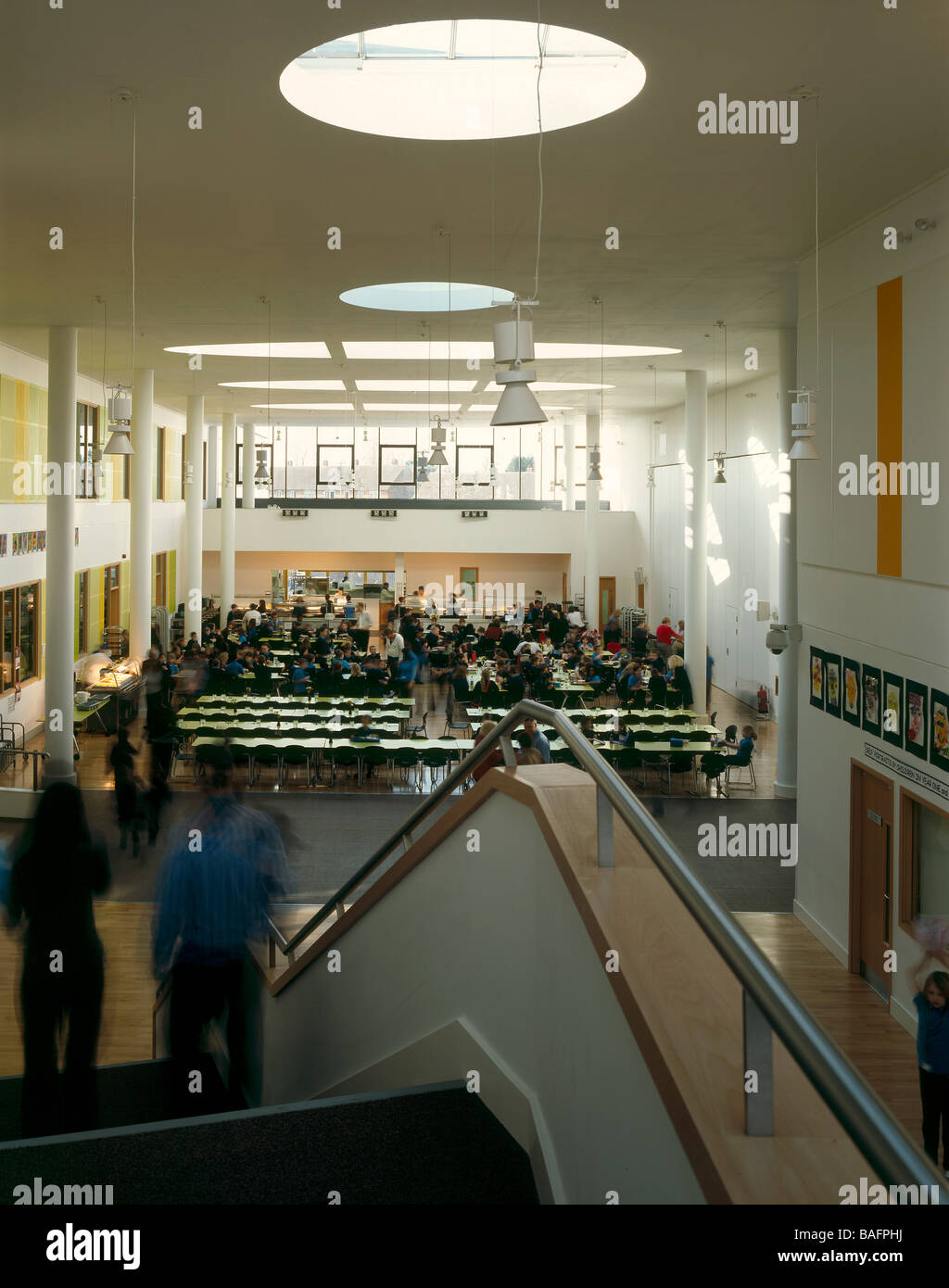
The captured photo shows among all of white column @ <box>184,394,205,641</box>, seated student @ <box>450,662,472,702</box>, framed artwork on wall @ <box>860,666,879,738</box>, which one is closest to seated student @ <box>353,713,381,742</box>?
seated student @ <box>450,662,472,702</box>

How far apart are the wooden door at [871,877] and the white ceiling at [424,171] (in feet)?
13.9

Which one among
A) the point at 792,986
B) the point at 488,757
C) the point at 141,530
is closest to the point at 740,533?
the point at 141,530

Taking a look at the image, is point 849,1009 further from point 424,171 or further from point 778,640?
point 424,171

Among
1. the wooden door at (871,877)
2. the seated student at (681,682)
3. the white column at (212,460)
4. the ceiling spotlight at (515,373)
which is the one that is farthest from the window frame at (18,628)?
the white column at (212,460)

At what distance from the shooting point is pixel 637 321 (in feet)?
41.8

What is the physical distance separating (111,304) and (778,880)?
9186 mm

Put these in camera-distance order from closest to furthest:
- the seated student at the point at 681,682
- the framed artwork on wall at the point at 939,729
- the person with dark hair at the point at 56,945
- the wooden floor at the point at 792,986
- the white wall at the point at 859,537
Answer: the person with dark hair at the point at 56,945 → the wooden floor at the point at 792,986 → the framed artwork on wall at the point at 939,729 → the white wall at the point at 859,537 → the seated student at the point at 681,682

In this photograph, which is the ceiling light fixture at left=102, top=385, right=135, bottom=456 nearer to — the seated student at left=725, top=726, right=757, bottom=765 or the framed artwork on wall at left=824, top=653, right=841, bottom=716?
the framed artwork on wall at left=824, top=653, right=841, bottom=716

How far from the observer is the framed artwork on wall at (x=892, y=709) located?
7.25 metres

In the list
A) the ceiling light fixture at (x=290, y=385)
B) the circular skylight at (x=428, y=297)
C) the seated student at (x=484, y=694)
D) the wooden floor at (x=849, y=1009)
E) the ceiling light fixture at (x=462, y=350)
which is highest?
the ceiling light fixture at (x=290, y=385)

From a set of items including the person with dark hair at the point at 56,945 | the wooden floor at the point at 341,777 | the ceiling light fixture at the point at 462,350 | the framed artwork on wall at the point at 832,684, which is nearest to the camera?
the person with dark hair at the point at 56,945

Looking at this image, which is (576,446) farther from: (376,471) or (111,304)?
(111,304)

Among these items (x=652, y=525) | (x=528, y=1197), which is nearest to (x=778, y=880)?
(x=528, y=1197)

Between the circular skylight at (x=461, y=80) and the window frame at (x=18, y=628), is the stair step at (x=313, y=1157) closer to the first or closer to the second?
the circular skylight at (x=461, y=80)
